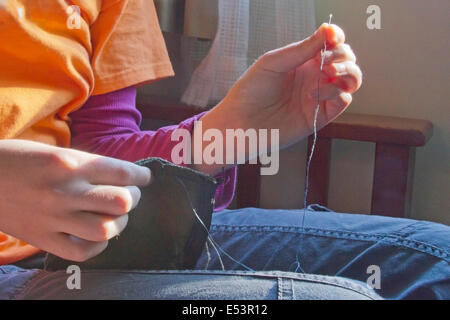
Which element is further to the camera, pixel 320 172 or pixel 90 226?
pixel 320 172

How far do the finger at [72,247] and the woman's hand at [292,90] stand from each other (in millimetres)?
254

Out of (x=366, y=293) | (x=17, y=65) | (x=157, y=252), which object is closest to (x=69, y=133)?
(x=17, y=65)

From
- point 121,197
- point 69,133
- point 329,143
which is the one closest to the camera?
point 121,197

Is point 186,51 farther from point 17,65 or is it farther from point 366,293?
point 366,293

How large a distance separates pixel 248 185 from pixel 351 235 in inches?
21.6

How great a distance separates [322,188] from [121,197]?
724 mm

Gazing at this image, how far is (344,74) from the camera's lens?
1.82 ft

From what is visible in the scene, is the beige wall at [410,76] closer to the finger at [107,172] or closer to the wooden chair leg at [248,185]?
the wooden chair leg at [248,185]

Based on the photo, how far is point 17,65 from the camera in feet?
2.00

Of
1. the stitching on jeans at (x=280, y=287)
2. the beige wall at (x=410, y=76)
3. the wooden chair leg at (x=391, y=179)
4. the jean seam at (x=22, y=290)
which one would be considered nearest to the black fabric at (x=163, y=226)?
the jean seam at (x=22, y=290)

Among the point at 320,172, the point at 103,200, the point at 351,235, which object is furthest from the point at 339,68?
the point at 320,172

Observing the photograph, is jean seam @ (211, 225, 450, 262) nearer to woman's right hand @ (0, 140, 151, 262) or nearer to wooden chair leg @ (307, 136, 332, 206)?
woman's right hand @ (0, 140, 151, 262)

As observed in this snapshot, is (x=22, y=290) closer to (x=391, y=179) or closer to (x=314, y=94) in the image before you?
(x=314, y=94)

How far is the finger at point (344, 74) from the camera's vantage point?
55cm
